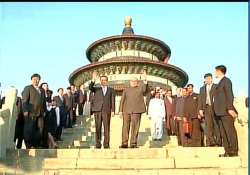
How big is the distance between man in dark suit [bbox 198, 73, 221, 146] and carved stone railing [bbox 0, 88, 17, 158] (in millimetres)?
4031

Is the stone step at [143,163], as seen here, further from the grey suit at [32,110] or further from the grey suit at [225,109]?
the grey suit at [32,110]

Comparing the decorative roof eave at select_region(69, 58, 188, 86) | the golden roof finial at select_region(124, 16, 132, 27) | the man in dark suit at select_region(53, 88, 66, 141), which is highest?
the golden roof finial at select_region(124, 16, 132, 27)

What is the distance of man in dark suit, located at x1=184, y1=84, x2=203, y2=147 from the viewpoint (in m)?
11.0

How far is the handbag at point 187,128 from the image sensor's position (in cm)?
1102

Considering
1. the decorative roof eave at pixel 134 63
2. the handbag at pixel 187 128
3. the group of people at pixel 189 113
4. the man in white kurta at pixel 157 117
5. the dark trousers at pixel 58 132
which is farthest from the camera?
the decorative roof eave at pixel 134 63

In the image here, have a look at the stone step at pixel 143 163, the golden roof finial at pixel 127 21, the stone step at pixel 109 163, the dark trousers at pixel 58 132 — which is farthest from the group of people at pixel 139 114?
the golden roof finial at pixel 127 21

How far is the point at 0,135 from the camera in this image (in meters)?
8.95

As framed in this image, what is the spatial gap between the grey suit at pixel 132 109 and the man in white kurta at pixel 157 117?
195cm

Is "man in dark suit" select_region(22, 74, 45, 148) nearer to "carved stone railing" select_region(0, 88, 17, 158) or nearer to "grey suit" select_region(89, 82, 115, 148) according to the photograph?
"carved stone railing" select_region(0, 88, 17, 158)

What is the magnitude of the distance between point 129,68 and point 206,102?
18.6m

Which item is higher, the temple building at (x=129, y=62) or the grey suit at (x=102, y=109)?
the temple building at (x=129, y=62)

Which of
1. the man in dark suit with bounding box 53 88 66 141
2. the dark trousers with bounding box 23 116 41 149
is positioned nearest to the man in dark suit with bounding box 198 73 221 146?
the dark trousers with bounding box 23 116 41 149

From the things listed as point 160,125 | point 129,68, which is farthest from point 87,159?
point 129,68

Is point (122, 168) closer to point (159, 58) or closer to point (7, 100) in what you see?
point (7, 100)
